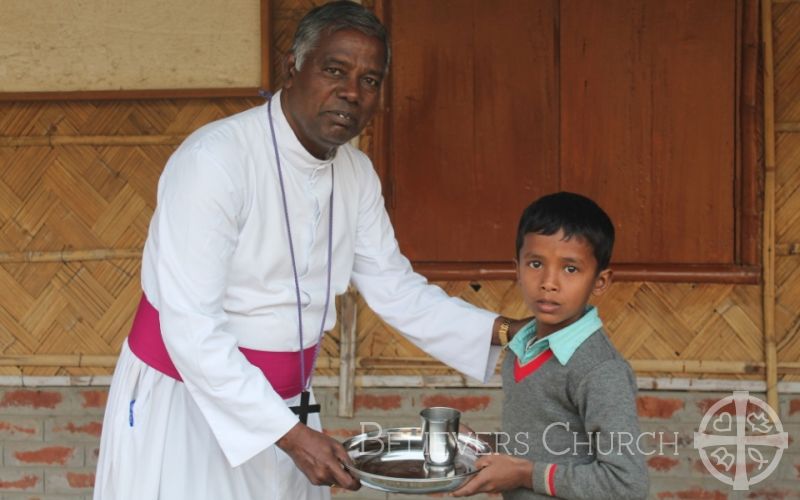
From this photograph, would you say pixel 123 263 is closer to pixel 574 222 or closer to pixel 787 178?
pixel 574 222

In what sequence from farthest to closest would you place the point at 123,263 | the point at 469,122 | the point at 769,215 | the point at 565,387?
the point at 123,263
the point at 469,122
the point at 769,215
the point at 565,387

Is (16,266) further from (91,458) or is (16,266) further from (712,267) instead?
(712,267)

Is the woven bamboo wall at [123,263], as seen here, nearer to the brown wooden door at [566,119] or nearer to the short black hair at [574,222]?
the brown wooden door at [566,119]

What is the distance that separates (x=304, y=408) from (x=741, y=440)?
2354 millimetres

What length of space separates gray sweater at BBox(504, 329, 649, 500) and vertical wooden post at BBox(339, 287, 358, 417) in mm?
1904

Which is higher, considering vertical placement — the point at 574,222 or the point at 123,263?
the point at 123,263

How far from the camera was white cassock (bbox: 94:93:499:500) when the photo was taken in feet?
8.48

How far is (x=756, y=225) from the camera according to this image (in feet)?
14.1

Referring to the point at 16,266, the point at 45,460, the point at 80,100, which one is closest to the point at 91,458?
the point at 45,460

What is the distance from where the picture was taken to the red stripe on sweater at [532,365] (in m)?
2.56

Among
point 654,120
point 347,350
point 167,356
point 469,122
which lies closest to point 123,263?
point 347,350

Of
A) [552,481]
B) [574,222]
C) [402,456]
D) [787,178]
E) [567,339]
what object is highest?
[787,178]

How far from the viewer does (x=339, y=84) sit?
2.73 m

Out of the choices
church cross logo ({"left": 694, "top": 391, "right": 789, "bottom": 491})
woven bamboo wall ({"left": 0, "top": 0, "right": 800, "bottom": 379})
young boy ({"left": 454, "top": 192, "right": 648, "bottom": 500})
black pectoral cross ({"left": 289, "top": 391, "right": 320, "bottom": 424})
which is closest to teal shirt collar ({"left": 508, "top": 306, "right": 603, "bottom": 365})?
young boy ({"left": 454, "top": 192, "right": 648, "bottom": 500})
